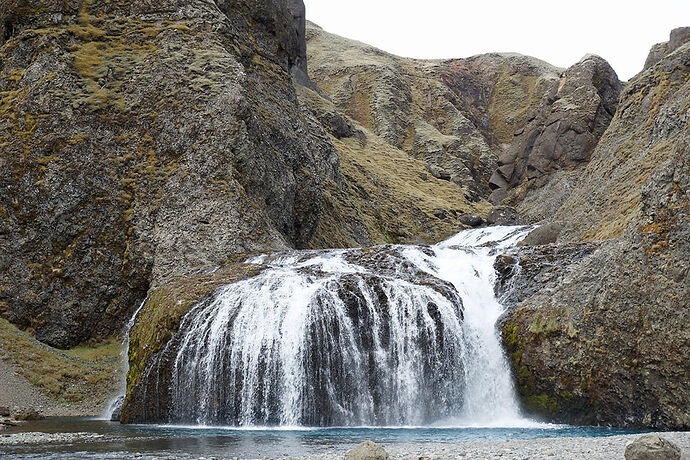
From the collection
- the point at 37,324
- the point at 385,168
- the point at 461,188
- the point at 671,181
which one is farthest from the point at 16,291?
the point at 461,188

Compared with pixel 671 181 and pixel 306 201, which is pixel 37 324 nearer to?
pixel 306 201

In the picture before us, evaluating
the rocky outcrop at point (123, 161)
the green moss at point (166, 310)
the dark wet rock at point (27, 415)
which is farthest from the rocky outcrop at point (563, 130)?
the dark wet rock at point (27, 415)

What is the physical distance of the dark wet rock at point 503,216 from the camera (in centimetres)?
7525

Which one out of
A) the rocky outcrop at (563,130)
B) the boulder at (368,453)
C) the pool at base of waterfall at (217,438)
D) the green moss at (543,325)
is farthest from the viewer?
the rocky outcrop at (563,130)

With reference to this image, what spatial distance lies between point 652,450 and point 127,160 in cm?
3361

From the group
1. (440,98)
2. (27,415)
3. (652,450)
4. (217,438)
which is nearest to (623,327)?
(652,450)

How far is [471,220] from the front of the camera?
260ft

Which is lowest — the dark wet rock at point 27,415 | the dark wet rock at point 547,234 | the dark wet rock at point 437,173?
the dark wet rock at point 27,415

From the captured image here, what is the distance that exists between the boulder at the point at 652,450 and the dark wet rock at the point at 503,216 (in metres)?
67.1

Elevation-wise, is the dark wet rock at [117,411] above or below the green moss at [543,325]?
below

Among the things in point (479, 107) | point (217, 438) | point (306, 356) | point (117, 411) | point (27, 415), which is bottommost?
point (217, 438)

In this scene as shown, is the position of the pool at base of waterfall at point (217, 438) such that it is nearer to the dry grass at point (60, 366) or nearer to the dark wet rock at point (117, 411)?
the dark wet rock at point (117, 411)

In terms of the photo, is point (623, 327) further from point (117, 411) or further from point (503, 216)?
point (503, 216)

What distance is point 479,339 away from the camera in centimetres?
2325
